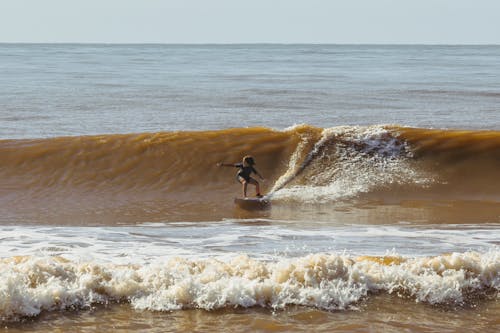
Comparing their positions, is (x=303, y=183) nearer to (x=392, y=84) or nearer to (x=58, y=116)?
(x=58, y=116)

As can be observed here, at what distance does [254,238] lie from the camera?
31.9ft

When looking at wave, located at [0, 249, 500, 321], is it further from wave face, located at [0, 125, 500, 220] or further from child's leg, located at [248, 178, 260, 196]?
child's leg, located at [248, 178, 260, 196]

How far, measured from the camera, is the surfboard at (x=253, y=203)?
12.1 meters

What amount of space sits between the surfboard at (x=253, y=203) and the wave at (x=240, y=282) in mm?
4211

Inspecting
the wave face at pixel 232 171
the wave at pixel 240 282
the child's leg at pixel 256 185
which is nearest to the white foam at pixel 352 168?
the wave face at pixel 232 171

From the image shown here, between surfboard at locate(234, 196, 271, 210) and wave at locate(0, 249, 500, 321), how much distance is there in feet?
13.8

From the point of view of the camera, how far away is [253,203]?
1226 centimetres

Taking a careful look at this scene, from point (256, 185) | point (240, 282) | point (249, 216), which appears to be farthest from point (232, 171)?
point (240, 282)

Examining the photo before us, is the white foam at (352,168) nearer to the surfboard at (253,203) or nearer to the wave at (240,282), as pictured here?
the surfboard at (253,203)

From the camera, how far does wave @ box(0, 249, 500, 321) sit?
7.01 metres

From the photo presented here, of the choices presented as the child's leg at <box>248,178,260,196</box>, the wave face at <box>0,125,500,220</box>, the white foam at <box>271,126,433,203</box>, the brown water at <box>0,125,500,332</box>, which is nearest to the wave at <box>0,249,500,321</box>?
the brown water at <box>0,125,500,332</box>

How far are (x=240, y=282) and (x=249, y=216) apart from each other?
4.33 m

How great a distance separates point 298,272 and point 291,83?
26968 mm

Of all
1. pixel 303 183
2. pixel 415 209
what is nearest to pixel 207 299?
pixel 415 209
